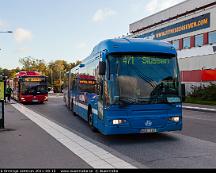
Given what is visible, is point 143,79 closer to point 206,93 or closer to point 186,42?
point 206,93

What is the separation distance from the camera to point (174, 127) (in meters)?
9.79

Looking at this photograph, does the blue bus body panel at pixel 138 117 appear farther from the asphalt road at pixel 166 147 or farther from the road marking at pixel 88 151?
the road marking at pixel 88 151

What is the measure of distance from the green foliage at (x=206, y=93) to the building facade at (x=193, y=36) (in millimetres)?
1349

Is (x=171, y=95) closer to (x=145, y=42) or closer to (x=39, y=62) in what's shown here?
(x=145, y=42)

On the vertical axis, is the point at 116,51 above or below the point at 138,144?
above

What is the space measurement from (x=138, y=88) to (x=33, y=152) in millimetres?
3436

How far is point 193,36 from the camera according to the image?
122 ft

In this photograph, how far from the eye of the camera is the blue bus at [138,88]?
9.38 m

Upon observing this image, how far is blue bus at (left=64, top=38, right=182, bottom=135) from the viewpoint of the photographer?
30.8 ft

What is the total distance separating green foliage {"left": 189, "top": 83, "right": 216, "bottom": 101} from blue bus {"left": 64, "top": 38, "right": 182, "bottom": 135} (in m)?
22.1

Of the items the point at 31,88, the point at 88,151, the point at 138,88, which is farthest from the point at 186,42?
the point at 88,151

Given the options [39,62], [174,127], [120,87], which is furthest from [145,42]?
[39,62]

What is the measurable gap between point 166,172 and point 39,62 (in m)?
114

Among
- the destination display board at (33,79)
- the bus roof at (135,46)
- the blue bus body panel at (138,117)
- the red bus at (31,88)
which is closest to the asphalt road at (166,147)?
the blue bus body panel at (138,117)
